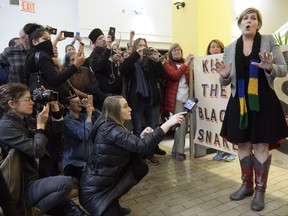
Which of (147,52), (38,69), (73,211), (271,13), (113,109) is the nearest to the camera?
(73,211)

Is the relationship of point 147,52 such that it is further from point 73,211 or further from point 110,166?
point 73,211

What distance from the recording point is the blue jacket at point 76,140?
247 centimetres

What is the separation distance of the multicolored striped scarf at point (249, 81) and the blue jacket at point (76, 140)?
1.25 metres

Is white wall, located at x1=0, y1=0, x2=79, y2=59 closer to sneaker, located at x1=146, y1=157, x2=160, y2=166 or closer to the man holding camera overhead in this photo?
the man holding camera overhead

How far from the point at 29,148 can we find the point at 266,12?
7409mm

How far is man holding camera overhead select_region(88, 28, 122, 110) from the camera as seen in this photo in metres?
2.92

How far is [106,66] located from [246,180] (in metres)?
1.71

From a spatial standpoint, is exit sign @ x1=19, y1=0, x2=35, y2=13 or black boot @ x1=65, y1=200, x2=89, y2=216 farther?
exit sign @ x1=19, y1=0, x2=35, y2=13

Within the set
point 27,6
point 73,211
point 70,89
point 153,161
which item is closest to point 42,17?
point 27,6

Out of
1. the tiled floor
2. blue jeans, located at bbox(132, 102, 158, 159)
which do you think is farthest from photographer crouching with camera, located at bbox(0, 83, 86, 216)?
blue jeans, located at bbox(132, 102, 158, 159)

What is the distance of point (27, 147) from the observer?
170 centimetres

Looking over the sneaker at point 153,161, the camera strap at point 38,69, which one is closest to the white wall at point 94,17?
the sneaker at point 153,161

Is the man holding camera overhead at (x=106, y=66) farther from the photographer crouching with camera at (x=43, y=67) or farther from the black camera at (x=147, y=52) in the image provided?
the photographer crouching with camera at (x=43, y=67)

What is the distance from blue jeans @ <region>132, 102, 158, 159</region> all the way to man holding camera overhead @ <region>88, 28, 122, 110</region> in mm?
309
